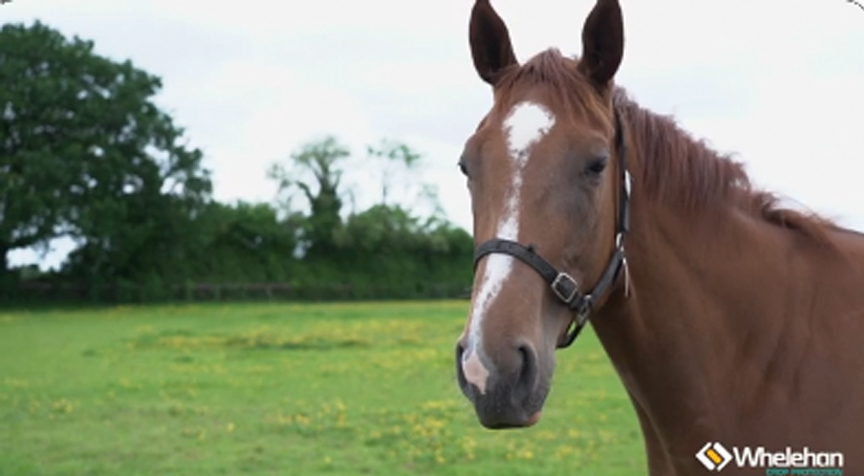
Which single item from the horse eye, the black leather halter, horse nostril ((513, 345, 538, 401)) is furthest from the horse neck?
horse nostril ((513, 345, 538, 401))

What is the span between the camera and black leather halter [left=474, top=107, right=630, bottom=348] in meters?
2.35

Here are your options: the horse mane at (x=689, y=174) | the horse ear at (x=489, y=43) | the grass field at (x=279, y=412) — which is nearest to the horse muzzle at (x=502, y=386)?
the grass field at (x=279, y=412)

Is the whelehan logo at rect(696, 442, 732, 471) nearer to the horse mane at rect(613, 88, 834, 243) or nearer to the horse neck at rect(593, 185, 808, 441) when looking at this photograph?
the horse neck at rect(593, 185, 808, 441)

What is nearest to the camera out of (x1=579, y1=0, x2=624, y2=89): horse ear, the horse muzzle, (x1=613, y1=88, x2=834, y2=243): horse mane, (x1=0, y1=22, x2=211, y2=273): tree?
the horse muzzle

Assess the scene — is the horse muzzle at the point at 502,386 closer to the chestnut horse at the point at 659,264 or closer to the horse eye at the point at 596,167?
the chestnut horse at the point at 659,264

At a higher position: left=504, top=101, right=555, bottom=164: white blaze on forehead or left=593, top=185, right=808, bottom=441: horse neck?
left=504, top=101, right=555, bottom=164: white blaze on forehead

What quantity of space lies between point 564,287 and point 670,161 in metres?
0.79

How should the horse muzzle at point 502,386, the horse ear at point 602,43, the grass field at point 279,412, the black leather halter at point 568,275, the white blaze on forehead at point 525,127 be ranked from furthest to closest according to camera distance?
the grass field at point 279,412
the horse ear at point 602,43
the white blaze on forehead at point 525,127
the black leather halter at point 568,275
the horse muzzle at point 502,386

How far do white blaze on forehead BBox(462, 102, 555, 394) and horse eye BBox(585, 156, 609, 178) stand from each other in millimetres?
170

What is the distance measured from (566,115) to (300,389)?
12.0 metres

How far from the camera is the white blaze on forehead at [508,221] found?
7.12 feet

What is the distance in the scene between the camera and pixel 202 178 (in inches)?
1794

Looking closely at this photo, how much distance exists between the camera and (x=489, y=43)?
279 centimetres

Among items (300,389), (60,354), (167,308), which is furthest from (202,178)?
(300,389)
